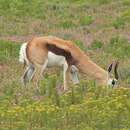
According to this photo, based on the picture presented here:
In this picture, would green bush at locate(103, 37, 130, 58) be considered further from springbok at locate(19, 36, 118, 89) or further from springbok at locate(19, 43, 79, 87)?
springbok at locate(19, 36, 118, 89)

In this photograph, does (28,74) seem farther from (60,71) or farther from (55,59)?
(60,71)

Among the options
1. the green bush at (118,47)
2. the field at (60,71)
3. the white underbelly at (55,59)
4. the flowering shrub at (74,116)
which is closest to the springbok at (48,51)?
the white underbelly at (55,59)

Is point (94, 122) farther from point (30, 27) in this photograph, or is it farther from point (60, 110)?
point (30, 27)

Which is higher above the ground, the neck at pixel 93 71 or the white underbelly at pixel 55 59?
the white underbelly at pixel 55 59

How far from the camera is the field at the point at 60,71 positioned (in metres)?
11.1

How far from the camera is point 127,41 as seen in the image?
21.8 m

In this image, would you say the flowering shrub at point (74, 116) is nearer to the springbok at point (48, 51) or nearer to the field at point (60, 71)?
the field at point (60, 71)

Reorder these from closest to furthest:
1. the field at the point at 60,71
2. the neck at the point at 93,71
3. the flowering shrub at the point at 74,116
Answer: the flowering shrub at the point at 74,116 → the field at the point at 60,71 → the neck at the point at 93,71

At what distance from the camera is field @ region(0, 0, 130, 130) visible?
11.1 m

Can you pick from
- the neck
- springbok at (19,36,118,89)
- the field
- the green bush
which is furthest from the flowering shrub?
the green bush

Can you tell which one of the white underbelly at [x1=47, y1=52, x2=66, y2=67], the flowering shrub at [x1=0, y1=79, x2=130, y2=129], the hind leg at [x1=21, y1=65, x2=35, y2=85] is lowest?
the hind leg at [x1=21, y1=65, x2=35, y2=85]

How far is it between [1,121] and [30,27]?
1284 cm

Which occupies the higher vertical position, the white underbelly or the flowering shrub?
the white underbelly

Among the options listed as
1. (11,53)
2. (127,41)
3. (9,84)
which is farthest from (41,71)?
(127,41)
